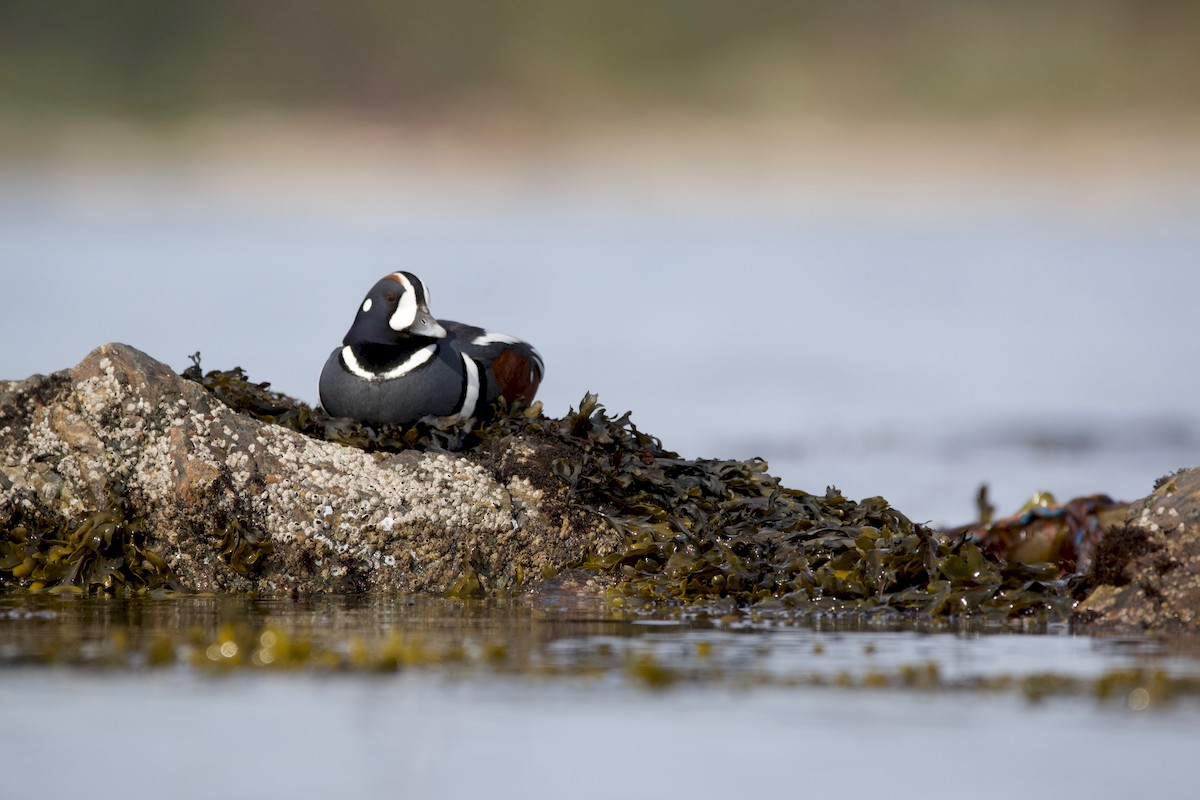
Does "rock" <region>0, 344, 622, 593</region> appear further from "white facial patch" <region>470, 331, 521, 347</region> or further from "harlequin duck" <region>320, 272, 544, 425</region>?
"white facial patch" <region>470, 331, 521, 347</region>

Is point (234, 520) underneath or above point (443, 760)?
above

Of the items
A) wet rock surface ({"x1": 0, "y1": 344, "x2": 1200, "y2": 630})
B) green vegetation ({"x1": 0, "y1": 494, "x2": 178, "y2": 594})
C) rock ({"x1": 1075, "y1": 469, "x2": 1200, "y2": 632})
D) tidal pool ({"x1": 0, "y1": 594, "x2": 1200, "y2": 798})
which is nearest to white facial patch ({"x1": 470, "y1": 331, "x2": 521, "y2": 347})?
wet rock surface ({"x1": 0, "y1": 344, "x2": 1200, "y2": 630})

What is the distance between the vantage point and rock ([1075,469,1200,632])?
552 centimetres

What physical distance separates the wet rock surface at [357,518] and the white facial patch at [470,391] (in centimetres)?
40

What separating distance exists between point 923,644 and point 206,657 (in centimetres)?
230

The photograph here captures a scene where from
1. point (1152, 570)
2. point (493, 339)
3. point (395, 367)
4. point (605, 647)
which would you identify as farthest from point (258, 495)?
point (1152, 570)

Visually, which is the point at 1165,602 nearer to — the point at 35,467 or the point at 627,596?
the point at 627,596

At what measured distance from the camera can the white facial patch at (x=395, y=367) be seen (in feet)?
24.8

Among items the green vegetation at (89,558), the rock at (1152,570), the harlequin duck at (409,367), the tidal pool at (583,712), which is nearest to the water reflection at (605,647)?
the tidal pool at (583,712)

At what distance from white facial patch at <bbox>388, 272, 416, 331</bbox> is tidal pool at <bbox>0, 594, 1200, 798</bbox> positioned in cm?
289

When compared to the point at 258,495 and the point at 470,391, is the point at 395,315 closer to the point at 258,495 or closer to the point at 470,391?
the point at 470,391

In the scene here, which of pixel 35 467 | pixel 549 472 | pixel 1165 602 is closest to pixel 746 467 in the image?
pixel 549 472

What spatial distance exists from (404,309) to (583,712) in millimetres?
4530

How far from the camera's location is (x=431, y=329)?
7789 millimetres
